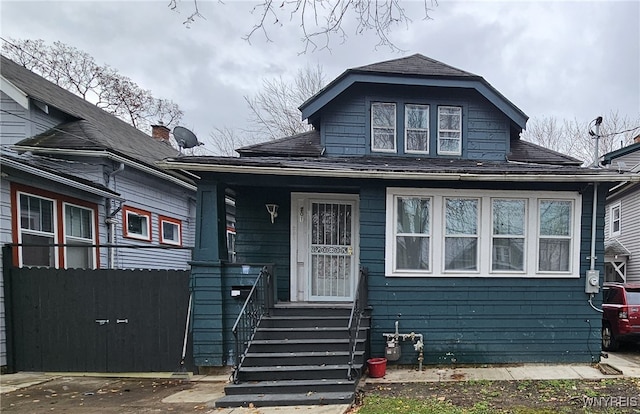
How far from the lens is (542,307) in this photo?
6.47 meters

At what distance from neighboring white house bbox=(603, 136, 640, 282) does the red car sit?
6.82 m

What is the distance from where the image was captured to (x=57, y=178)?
21.7ft

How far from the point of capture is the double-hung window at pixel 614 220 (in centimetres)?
1472

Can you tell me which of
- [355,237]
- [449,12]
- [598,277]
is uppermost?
[449,12]

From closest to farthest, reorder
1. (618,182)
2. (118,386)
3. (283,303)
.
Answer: (118,386) → (618,182) → (283,303)

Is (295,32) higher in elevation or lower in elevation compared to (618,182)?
higher

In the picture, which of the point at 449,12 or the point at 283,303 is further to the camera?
the point at 283,303

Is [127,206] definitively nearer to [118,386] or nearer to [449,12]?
[118,386]

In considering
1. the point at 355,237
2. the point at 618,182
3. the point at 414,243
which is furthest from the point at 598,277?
the point at 355,237

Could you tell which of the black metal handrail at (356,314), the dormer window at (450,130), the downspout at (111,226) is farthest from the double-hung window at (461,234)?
the downspout at (111,226)

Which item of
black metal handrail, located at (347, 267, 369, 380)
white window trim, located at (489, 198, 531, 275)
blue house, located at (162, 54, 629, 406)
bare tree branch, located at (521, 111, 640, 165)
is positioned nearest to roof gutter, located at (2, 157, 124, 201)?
blue house, located at (162, 54, 629, 406)

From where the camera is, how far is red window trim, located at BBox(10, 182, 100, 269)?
20.5 ft

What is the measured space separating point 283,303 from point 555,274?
4.98 m

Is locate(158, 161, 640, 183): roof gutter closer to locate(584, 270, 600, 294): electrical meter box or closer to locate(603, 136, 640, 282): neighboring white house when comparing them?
locate(584, 270, 600, 294): electrical meter box
